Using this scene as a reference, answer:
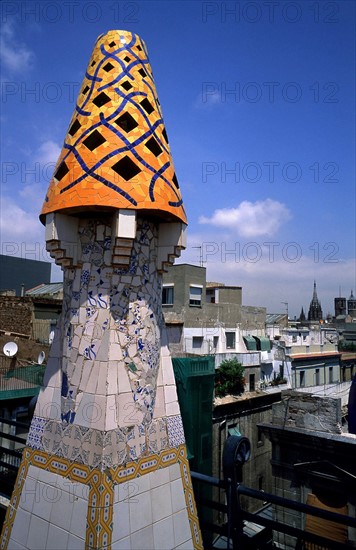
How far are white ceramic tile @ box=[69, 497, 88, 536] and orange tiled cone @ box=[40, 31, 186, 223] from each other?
11.1ft

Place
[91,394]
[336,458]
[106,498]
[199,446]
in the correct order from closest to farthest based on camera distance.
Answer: [106,498], [91,394], [336,458], [199,446]

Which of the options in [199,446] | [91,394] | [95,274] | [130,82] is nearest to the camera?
[91,394]

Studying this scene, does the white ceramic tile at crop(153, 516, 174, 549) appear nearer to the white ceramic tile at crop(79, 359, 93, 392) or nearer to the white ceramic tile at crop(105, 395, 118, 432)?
the white ceramic tile at crop(105, 395, 118, 432)

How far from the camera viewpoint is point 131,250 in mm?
5113

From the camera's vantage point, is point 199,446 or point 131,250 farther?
point 199,446

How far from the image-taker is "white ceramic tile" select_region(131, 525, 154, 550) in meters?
4.53

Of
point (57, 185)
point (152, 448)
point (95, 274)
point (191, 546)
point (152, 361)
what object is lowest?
point (191, 546)

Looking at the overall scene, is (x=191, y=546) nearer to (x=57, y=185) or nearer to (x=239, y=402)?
(x=57, y=185)

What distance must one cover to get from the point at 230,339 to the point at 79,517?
29.7 meters

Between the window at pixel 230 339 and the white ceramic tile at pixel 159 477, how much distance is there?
93.5 feet

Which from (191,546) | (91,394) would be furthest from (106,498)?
(191,546)

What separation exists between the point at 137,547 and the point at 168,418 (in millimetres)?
1454

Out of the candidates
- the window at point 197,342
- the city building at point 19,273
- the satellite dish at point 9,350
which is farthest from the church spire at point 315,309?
the satellite dish at point 9,350

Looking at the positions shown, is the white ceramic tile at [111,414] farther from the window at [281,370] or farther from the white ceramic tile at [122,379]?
the window at [281,370]
